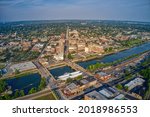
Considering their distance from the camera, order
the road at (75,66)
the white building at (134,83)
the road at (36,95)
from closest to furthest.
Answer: the road at (36,95)
the white building at (134,83)
the road at (75,66)

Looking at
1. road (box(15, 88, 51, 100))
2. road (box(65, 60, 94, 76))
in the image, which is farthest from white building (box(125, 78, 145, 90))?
road (box(15, 88, 51, 100))

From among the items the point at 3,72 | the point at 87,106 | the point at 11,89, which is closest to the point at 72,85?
the point at 11,89

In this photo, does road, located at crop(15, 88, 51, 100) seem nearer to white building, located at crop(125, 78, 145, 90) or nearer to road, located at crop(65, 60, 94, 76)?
road, located at crop(65, 60, 94, 76)

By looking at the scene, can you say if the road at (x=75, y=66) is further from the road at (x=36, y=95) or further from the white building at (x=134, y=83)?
the road at (x=36, y=95)

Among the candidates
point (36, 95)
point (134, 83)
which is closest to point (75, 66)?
point (134, 83)

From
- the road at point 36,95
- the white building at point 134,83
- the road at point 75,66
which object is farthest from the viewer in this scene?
the road at point 75,66

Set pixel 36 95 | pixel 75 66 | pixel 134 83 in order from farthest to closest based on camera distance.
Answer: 1. pixel 75 66
2. pixel 134 83
3. pixel 36 95

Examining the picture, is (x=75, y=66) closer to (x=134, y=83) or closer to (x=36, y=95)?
(x=134, y=83)

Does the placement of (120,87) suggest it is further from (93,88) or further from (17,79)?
(17,79)

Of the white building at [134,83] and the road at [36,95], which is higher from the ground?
the white building at [134,83]

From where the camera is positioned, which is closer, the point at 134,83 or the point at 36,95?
the point at 36,95

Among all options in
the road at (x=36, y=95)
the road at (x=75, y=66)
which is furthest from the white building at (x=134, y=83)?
the road at (x=36, y=95)
